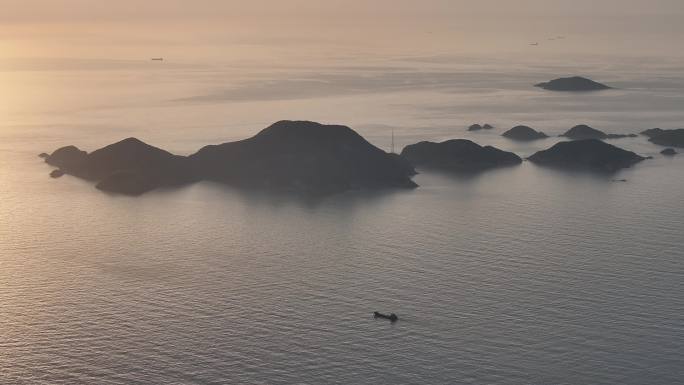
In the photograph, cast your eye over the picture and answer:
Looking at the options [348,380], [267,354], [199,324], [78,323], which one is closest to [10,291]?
[78,323]

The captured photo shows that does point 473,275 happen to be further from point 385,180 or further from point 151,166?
point 151,166

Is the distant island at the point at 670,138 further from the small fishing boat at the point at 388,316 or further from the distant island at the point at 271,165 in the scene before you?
the small fishing boat at the point at 388,316

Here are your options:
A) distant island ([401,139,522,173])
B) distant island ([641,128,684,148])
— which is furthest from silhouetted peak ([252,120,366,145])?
distant island ([641,128,684,148])

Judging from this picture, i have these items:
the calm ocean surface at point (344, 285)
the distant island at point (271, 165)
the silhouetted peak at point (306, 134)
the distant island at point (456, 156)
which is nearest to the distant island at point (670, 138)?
the distant island at point (456, 156)

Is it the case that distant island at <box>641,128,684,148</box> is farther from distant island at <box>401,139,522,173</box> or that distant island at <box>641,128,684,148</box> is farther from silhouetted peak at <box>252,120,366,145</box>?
silhouetted peak at <box>252,120,366,145</box>

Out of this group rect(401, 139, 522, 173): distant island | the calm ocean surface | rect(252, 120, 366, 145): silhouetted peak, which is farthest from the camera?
rect(401, 139, 522, 173): distant island

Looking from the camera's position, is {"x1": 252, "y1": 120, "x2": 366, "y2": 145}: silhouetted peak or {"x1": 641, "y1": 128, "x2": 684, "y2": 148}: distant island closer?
{"x1": 252, "y1": 120, "x2": 366, "y2": 145}: silhouetted peak
